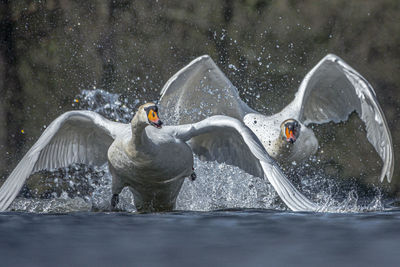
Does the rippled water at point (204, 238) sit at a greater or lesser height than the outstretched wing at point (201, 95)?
lesser

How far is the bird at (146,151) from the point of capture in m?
5.23

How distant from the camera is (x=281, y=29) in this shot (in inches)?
459

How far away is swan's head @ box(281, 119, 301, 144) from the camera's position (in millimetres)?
7355

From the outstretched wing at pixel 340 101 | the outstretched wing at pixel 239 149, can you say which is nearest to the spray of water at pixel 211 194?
the outstretched wing at pixel 239 149

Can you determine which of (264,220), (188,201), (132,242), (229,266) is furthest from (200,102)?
(229,266)

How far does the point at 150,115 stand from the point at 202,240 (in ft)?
5.02

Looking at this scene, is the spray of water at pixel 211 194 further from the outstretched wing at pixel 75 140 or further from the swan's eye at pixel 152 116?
the swan's eye at pixel 152 116

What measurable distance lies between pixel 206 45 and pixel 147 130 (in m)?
6.05

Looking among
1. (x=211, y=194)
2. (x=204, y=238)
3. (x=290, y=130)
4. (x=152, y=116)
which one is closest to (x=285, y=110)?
(x=290, y=130)

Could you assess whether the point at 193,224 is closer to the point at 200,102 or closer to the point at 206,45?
the point at 200,102

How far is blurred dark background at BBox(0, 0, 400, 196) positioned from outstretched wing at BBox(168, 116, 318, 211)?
5.23 m

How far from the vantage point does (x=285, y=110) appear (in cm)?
809

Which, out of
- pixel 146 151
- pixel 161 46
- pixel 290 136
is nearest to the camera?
pixel 146 151

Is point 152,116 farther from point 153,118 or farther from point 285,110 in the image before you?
point 285,110
